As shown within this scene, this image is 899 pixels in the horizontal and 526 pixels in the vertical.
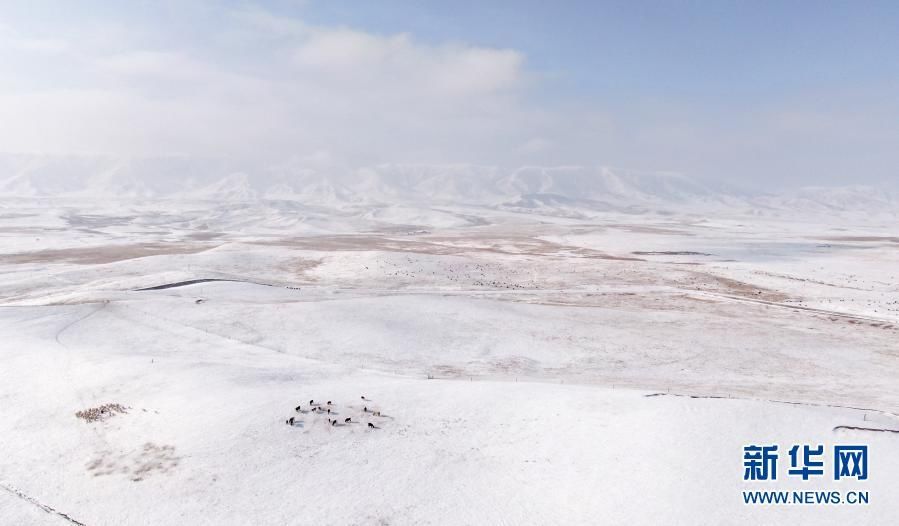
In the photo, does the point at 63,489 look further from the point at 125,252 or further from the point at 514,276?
the point at 125,252

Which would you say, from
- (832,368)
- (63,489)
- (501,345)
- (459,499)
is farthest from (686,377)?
(63,489)

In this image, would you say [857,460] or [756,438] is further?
[756,438]

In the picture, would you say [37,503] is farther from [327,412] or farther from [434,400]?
[434,400]

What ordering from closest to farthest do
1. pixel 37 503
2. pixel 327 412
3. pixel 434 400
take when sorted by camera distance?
pixel 37 503 < pixel 327 412 < pixel 434 400

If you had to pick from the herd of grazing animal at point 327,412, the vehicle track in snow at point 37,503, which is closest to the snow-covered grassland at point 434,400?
A: the vehicle track in snow at point 37,503

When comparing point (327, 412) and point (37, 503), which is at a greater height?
point (327, 412)

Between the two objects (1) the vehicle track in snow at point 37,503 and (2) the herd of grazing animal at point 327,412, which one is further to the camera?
(2) the herd of grazing animal at point 327,412

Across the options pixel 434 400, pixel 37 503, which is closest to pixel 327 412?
pixel 434 400

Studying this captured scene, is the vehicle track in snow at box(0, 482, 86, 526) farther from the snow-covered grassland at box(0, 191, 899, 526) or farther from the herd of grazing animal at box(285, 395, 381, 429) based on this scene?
the herd of grazing animal at box(285, 395, 381, 429)

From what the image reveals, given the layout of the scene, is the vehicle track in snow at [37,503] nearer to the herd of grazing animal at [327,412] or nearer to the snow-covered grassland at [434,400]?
the snow-covered grassland at [434,400]
